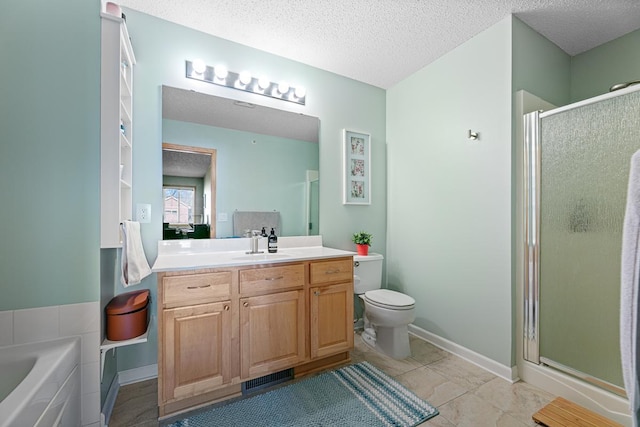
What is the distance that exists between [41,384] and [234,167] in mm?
1566

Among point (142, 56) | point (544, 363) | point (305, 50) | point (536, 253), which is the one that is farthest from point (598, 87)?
point (142, 56)

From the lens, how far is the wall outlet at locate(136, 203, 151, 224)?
1.84 metres

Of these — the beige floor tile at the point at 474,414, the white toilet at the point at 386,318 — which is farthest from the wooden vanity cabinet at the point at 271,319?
the beige floor tile at the point at 474,414

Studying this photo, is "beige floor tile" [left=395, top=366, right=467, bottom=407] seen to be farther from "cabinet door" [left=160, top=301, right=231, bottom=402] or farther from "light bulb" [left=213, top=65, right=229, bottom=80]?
"light bulb" [left=213, top=65, right=229, bottom=80]

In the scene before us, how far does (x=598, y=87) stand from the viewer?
2.22m

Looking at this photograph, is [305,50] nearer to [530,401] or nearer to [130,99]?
[130,99]

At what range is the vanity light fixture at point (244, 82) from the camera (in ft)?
6.63

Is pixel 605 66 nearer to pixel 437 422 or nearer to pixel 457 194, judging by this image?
pixel 457 194

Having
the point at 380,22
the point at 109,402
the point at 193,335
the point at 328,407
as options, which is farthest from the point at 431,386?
the point at 380,22

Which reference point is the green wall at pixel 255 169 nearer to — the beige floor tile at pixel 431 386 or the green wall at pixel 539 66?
the beige floor tile at pixel 431 386

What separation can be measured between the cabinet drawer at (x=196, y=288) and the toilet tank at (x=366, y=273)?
1204 mm

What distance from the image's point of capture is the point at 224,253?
2.07 metres

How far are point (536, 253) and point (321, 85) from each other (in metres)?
2.16

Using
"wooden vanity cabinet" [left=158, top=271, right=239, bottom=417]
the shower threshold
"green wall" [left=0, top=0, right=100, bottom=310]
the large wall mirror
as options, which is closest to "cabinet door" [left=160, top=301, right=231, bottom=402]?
"wooden vanity cabinet" [left=158, top=271, right=239, bottom=417]
